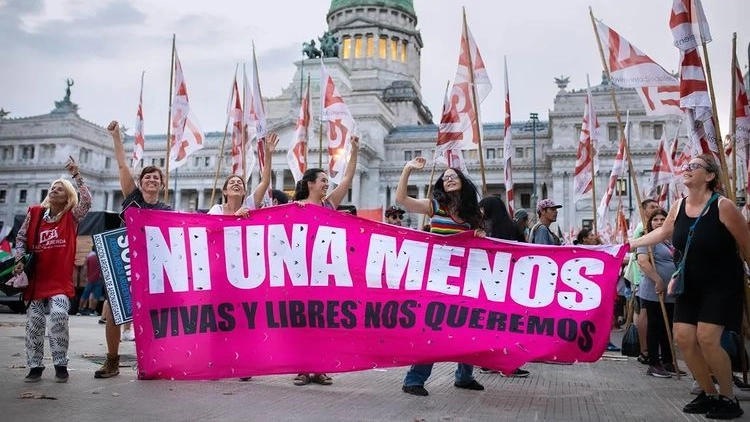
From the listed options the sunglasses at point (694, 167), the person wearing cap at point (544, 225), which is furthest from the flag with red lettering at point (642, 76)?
the sunglasses at point (694, 167)

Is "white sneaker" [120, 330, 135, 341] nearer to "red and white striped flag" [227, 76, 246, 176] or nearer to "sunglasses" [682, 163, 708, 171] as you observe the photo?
"red and white striped flag" [227, 76, 246, 176]

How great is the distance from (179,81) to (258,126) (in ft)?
6.42

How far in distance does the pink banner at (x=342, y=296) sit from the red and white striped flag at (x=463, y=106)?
478 cm

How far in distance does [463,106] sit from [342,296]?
5506 mm

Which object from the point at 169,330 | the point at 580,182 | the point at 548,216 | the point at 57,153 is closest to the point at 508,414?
the point at 169,330

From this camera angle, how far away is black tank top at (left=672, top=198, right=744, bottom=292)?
4.46 metres

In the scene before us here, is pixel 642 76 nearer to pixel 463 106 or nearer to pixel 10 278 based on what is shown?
pixel 463 106

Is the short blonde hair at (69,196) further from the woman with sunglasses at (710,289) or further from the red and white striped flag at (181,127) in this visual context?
the red and white striped flag at (181,127)


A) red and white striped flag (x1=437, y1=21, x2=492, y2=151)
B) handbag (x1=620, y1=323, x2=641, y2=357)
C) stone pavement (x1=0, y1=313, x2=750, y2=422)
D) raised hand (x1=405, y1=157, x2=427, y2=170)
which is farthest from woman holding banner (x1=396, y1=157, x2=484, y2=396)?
red and white striped flag (x1=437, y1=21, x2=492, y2=151)

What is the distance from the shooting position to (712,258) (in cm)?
450

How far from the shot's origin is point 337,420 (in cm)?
400

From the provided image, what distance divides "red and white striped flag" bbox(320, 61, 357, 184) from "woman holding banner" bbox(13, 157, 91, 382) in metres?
6.32

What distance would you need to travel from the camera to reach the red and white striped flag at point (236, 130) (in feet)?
42.5

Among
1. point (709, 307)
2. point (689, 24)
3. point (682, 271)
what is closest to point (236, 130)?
point (689, 24)
